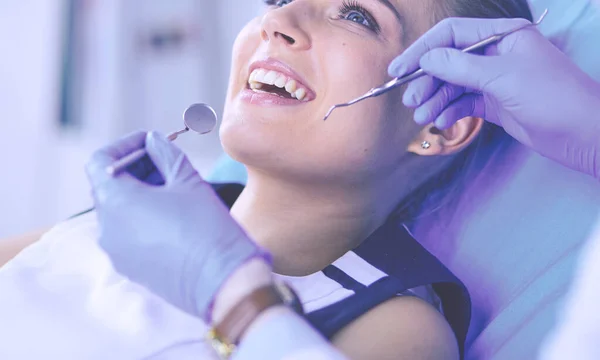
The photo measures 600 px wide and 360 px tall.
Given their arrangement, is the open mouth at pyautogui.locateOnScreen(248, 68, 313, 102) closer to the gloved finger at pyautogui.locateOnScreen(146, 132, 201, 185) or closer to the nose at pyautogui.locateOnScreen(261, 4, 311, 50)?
the nose at pyautogui.locateOnScreen(261, 4, 311, 50)

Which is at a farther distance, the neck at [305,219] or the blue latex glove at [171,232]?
the neck at [305,219]

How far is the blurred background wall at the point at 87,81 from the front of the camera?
254cm

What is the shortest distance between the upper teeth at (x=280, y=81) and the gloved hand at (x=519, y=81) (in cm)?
15

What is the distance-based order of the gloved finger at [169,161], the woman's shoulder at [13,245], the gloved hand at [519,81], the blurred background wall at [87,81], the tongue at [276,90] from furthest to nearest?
the blurred background wall at [87,81], the woman's shoulder at [13,245], the tongue at [276,90], the gloved hand at [519,81], the gloved finger at [169,161]

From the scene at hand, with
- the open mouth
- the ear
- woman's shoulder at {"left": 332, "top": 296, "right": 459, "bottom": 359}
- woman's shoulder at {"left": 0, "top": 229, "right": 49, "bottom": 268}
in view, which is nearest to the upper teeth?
the open mouth

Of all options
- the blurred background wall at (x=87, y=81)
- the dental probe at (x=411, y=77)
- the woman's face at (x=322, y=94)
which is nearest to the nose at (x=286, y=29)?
the woman's face at (x=322, y=94)

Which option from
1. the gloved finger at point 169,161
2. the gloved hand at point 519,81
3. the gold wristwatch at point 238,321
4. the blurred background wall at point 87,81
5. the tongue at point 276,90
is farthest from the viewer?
the blurred background wall at point 87,81

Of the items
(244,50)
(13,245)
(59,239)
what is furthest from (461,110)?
(13,245)

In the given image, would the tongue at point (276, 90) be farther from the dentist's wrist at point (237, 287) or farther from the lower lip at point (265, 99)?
the dentist's wrist at point (237, 287)

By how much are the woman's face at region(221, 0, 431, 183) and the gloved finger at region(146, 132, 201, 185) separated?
6.3 inches

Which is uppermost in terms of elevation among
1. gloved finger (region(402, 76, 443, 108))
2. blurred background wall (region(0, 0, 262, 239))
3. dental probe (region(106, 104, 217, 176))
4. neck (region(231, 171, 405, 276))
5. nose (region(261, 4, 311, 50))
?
gloved finger (region(402, 76, 443, 108))

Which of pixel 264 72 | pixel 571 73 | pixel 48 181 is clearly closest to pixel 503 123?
pixel 571 73

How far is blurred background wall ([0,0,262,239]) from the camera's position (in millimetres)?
2543

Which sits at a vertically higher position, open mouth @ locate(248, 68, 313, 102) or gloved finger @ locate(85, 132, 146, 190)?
open mouth @ locate(248, 68, 313, 102)
